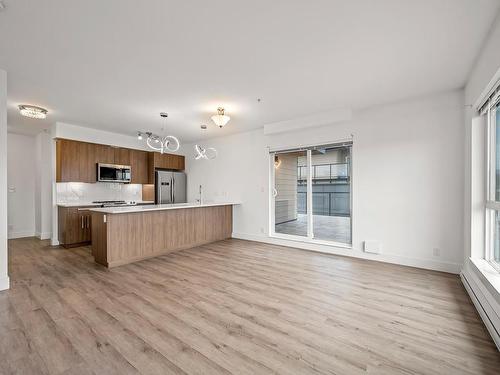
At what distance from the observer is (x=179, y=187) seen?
7.07 meters

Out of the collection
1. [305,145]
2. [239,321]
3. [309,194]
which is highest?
[305,145]

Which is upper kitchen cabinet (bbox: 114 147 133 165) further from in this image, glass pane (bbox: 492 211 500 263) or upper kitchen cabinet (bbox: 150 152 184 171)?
glass pane (bbox: 492 211 500 263)

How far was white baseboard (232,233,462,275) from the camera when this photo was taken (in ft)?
11.6

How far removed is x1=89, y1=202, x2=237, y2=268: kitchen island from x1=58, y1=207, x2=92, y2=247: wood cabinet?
1.30 m

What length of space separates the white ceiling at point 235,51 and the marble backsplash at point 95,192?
2.28m

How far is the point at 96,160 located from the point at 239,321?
5265 mm

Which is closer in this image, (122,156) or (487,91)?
(487,91)

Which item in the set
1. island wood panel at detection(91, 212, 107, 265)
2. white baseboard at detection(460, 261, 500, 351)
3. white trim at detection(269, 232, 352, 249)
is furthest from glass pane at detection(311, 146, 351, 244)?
island wood panel at detection(91, 212, 107, 265)

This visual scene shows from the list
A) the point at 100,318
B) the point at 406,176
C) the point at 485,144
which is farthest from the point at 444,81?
the point at 100,318

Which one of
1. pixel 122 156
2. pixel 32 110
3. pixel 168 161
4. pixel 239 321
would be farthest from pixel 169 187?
pixel 239 321

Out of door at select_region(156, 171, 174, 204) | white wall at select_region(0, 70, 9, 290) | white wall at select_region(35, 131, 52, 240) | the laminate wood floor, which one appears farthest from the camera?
door at select_region(156, 171, 174, 204)

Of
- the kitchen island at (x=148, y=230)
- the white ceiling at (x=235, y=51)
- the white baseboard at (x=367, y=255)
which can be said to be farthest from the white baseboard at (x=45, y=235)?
the white baseboard at (x=367, y=255)

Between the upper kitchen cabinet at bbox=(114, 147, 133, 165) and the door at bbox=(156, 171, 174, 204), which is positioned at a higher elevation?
the upper kitchen cabinet at bbox=(114, 147, 133, 165)

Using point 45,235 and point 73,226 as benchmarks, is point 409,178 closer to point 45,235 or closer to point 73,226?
point 73,226
